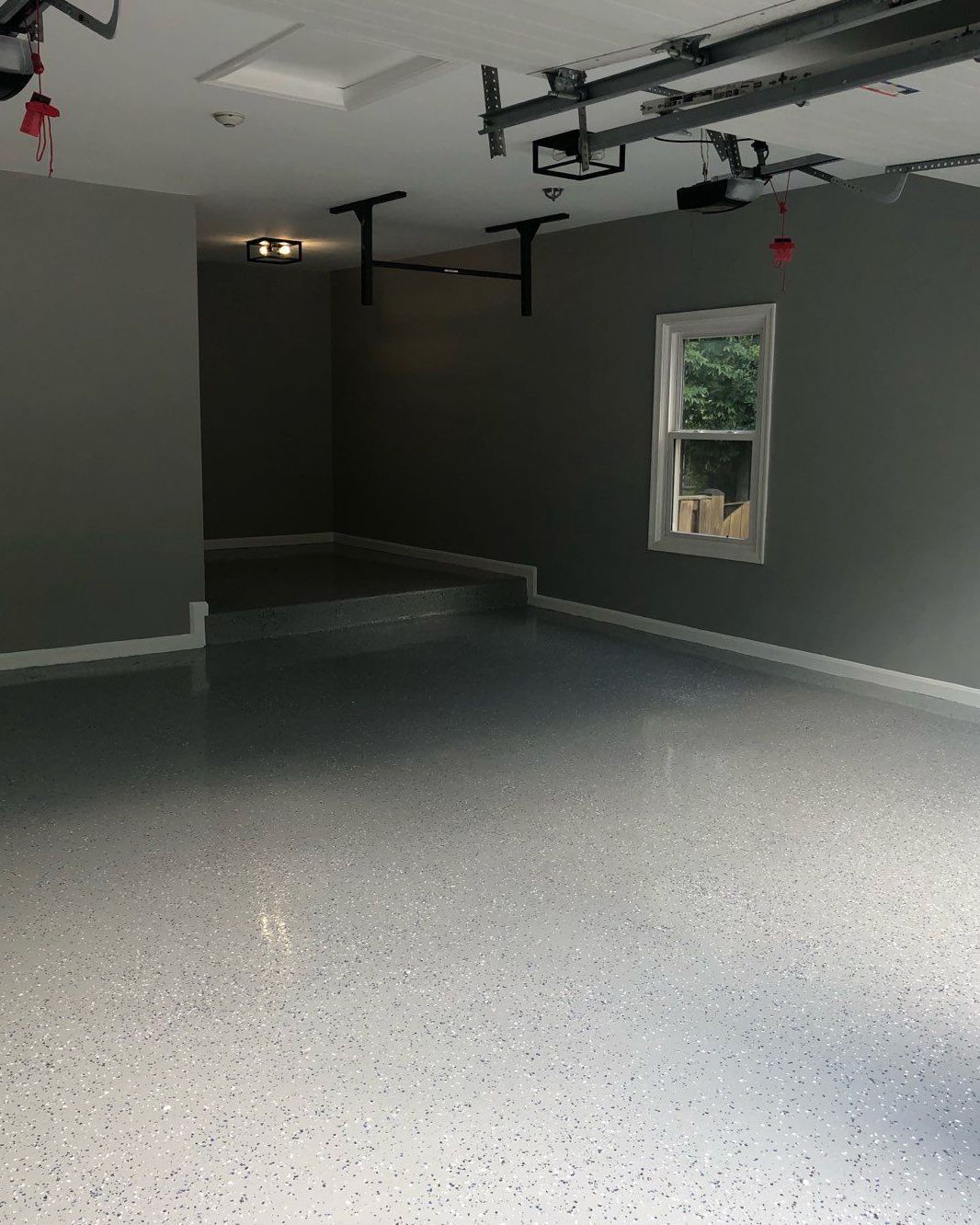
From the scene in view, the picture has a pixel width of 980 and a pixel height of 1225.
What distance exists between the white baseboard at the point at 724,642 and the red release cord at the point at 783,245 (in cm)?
193

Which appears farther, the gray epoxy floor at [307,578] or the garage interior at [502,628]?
the gray epoxy floor at [307,578]

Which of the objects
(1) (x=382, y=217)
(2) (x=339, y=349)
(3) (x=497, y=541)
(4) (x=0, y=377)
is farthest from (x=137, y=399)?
(2) (x=339, y=349)

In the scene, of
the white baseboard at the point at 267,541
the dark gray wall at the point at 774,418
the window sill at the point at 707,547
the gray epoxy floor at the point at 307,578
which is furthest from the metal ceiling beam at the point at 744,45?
the white baseboard at the point at 267,541

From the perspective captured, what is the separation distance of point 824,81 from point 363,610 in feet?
16.5

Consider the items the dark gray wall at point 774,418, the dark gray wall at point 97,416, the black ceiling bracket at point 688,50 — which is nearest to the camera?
the black ceiling bracket at point 688,50

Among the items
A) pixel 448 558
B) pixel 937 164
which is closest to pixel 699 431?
pixel 448 558

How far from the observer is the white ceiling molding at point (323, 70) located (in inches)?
145

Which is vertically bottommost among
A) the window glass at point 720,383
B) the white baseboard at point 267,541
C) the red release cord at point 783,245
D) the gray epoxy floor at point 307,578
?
the gray epoxy floor at point 307,578

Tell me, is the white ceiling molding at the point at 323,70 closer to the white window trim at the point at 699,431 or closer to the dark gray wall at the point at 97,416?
the dark gray wall at the point at 97,416

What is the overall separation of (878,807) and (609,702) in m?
1.59

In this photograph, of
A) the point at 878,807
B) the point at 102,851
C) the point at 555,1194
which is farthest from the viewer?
the point at 878,807

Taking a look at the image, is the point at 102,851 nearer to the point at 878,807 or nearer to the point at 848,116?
the point at 878,807

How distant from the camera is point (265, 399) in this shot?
9.48 m

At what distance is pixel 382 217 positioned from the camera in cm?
674
